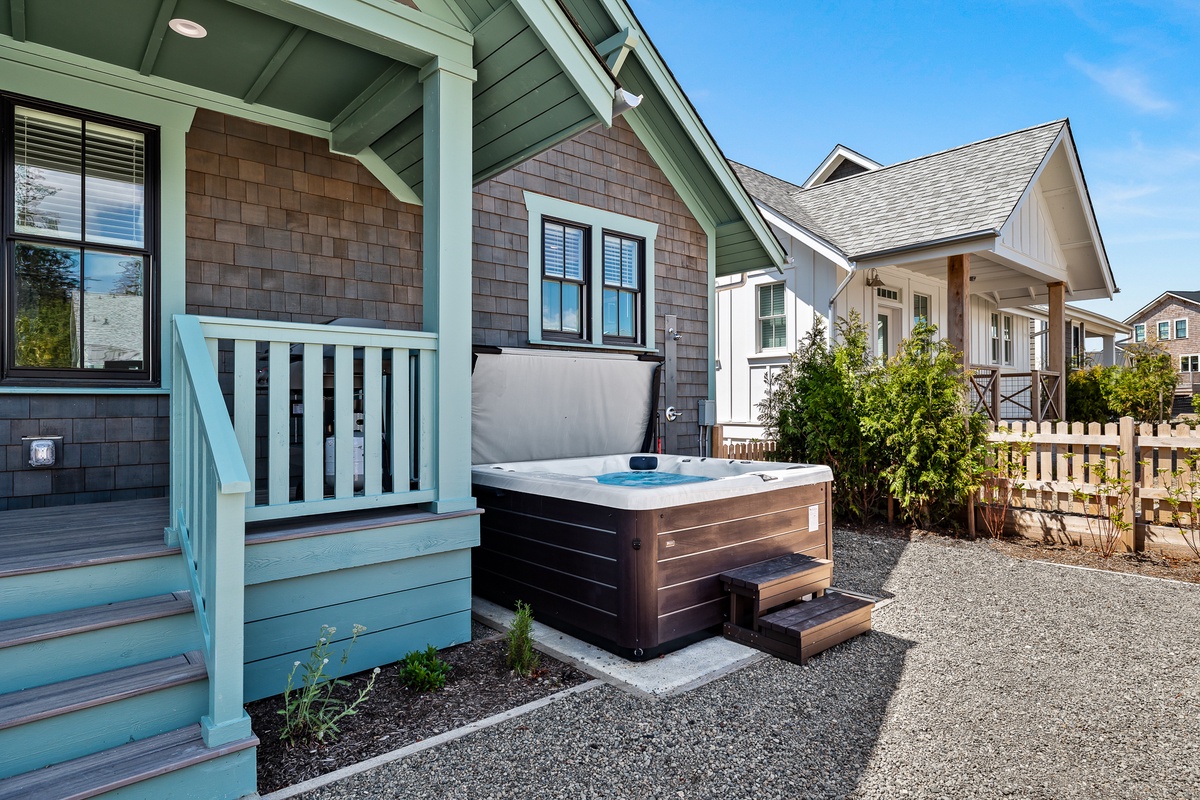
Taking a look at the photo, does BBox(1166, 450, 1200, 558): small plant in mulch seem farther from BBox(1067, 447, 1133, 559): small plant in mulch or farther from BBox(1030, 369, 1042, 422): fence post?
BBox(1030, 369, 1042, 422): fence post

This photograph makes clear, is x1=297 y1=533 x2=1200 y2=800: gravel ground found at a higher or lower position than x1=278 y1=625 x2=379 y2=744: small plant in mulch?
lower

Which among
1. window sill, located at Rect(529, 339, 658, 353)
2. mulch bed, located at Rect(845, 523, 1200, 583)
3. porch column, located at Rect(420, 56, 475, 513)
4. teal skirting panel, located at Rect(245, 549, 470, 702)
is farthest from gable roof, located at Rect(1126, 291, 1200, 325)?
teal skirting panel, located at Rect(245, 549, 470, 702)

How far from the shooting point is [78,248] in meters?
3.50

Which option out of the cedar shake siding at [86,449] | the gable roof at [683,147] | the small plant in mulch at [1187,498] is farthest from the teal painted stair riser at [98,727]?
the small plant in mulch at [1187,498]

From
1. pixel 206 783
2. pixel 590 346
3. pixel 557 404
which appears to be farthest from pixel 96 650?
pixel 590 346

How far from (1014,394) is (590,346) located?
846 cm

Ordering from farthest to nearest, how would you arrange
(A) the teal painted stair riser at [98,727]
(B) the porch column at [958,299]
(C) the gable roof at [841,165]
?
(C) the gable roof at [841,165] → (B) the porch column at [958,299] → (A) the teal painted stair riser at [98,727]

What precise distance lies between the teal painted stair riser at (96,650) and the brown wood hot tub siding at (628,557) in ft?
5.66

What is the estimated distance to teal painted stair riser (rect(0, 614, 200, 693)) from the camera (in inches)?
81.4

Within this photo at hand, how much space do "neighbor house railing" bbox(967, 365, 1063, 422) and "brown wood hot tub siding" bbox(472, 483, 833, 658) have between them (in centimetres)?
493

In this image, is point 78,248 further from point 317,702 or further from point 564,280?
point 564,280

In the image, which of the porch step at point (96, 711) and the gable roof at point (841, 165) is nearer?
the porch step at point (96, 711)

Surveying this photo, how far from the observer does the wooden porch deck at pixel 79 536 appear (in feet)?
7.72

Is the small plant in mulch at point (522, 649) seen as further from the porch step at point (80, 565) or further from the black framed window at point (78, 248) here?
the black framed window at point (78, 248)
